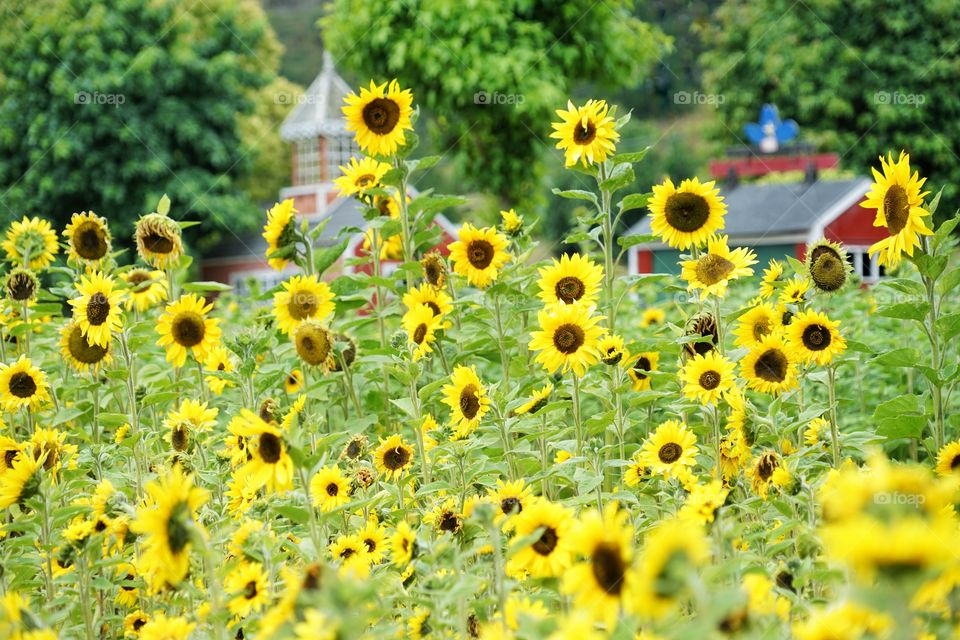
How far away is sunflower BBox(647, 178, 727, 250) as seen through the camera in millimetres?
2844

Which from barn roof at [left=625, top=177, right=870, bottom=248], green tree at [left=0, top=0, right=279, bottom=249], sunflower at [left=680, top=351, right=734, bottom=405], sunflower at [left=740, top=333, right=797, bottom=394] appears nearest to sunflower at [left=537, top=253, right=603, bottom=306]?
sunflower at [left=680, top=351, right=734, bottom=405]

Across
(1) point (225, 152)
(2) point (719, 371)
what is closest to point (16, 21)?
(1) point (225, 152)

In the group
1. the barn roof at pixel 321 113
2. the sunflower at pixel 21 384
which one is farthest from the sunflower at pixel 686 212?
the barn roof at pixel 321 113

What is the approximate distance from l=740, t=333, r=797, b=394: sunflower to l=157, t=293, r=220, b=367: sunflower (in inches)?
61.0

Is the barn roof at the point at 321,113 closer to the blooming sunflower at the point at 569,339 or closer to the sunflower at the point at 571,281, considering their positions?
the sunflower at the point at 571,281

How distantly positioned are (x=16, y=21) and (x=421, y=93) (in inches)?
393

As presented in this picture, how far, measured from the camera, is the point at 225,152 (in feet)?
66.1

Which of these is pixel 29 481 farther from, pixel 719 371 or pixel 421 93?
pixel 421 93

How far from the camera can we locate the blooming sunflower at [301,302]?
295cm

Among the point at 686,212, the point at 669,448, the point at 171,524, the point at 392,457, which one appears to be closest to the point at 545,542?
the point at 171,524

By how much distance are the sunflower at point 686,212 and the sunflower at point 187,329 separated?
4.43 ft

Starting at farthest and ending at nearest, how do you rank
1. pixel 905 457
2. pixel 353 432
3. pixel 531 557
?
pixel 905 457, pixel 353 432, pixel 531 557

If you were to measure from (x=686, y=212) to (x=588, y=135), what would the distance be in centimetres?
37

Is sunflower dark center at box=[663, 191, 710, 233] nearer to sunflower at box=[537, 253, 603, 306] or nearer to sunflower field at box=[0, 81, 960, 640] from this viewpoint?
sunflower field at box=[0, 81, 960, 640]
